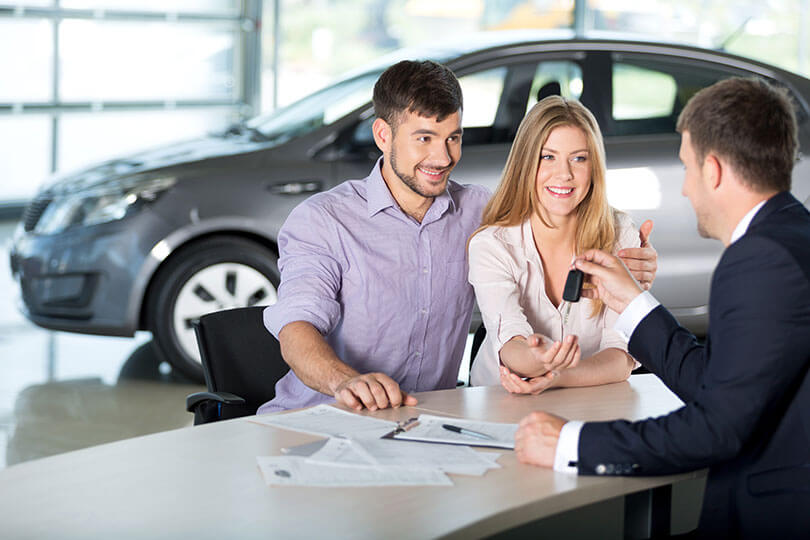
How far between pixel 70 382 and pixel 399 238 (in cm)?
265

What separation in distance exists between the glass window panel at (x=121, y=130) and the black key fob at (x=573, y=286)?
7650mm

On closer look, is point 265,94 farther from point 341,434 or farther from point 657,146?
point 341,434

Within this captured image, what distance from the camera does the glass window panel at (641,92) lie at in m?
5.25

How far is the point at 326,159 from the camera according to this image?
195 inches

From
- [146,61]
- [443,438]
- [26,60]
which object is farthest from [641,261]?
[146,61]

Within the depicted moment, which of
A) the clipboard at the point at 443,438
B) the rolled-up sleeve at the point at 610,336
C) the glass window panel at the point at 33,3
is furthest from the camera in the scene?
the glass window panel at the point at 33,3

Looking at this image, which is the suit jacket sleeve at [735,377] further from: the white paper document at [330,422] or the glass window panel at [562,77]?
the glass window panel at [562,77]

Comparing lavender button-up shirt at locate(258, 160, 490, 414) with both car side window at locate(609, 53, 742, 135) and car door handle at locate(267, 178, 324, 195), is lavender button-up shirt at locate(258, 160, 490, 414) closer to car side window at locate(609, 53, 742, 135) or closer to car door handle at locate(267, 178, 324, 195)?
car door handle at locate(267, 178, 324, 195)

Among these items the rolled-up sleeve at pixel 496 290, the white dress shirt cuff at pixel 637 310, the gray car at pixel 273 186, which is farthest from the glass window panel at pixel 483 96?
the white dress shirt cuff at pixel 637 310

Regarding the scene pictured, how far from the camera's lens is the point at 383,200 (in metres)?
2.97

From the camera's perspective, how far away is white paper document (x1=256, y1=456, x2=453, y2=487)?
1953mm

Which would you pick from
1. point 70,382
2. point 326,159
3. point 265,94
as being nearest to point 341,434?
point 326,159

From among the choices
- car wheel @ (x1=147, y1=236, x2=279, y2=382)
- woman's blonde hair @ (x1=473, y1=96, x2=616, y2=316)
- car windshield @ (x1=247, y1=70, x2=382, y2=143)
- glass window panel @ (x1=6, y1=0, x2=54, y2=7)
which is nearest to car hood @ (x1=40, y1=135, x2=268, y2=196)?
car windshield @ (x1=247, y1=70, x2=382, y2=143)

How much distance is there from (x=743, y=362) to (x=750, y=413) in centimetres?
10
